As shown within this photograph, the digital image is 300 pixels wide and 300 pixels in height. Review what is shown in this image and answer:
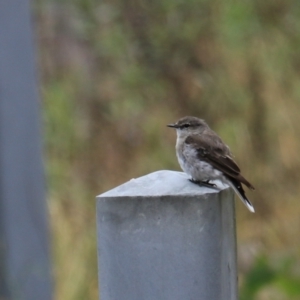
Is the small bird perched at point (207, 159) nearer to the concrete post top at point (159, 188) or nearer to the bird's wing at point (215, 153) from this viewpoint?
the bird's wing at point (215, 153)

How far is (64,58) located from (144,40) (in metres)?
0.95

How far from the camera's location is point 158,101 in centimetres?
937

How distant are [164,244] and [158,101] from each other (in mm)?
6855

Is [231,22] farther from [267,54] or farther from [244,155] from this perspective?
[244,155]

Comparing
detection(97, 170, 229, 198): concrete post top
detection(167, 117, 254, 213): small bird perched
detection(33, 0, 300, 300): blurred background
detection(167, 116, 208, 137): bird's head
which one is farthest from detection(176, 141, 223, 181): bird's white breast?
detection(33, 0, 300, 300): blurred background

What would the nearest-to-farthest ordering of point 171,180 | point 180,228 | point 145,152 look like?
point 180,228 < point 171,180 < point 145,152

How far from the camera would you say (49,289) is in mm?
6359

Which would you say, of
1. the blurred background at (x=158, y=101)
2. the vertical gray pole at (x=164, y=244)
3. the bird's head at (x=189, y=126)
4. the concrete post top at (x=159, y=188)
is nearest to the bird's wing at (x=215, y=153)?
the bird's head at (x=189, y=126)

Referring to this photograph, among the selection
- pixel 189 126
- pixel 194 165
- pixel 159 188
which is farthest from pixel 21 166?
pixel 159 188

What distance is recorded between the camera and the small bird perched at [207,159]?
171 inches

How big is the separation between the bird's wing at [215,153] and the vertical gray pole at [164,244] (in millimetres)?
1629

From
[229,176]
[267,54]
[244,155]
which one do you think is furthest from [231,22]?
[229,176]

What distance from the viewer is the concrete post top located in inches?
102

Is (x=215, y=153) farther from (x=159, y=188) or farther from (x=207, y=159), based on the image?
(x=159, y=188)
